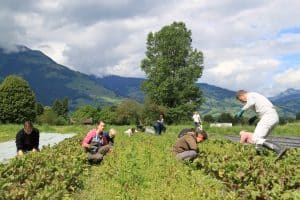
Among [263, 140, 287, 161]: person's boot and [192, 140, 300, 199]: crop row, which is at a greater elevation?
[263, 140, 287, 161]: person's boot

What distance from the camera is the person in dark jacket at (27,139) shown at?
1452 cm

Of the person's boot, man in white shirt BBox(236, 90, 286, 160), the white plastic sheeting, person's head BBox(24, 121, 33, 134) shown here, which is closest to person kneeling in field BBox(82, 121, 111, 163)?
person's head BBox(24, 121, 33, 134)

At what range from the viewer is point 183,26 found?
256 feet

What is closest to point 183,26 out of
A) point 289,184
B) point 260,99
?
point 260,99

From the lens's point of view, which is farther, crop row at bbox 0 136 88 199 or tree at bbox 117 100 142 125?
tree at bbox 117 100 142 125

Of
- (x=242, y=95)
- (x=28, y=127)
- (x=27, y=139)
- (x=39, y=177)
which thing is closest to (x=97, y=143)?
(x=27, y=139)

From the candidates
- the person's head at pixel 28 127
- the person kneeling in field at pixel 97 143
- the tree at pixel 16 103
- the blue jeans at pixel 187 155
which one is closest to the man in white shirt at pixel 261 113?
the blue jeans at pixel 187 155

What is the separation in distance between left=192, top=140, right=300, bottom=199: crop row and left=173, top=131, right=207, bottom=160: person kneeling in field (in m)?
0.31

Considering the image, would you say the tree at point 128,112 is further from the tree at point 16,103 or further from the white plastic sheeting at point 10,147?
the white plastic sheeting at point 10,147

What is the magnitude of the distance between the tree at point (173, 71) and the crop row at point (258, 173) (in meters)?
59.3

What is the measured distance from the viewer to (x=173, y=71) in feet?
249

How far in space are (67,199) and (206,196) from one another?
2257mm

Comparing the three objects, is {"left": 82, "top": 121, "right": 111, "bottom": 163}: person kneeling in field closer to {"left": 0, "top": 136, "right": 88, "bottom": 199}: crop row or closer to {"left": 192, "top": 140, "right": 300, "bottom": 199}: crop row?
{"left": 0, "top": 136, "right": 88, "bottom": 199}: crop row

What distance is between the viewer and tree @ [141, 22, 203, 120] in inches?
2889
